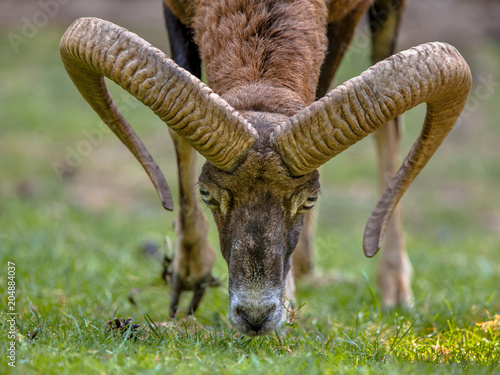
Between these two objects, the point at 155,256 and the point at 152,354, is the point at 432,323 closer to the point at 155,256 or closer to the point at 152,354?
the point at 152,354

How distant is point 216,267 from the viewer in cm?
732

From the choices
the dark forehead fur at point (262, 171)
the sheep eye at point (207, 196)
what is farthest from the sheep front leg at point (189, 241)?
the dark forehead fur at point (262, 171)

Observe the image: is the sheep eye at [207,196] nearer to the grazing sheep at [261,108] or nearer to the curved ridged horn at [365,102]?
the grazing sheep at [261,108]

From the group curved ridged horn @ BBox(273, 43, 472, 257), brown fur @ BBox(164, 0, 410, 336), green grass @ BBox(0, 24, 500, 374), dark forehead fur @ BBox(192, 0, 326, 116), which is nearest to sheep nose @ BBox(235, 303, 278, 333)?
brown fur @ BBox(164, 0, 410, 336)

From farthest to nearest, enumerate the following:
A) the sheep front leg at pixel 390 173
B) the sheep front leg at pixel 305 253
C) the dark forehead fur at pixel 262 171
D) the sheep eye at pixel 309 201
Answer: the sheep front leg at pixel 305 253 → the sheep front leg at pixel 390 173 → the sheep eye at pixel 309 201 → the dark forehead fur at pixel 262 171

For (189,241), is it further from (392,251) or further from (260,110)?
(392,251)

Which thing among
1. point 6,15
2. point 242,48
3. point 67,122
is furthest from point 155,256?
point 6,15

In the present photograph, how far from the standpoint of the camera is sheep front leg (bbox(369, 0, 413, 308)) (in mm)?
6863

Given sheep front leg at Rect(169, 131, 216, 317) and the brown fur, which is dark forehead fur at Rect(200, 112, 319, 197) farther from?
sheep front leg at Rect(169, 131, 216, 317)

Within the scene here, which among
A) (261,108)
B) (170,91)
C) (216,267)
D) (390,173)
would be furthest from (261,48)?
(216,267)

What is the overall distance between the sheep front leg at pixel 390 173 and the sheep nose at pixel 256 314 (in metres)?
3.09

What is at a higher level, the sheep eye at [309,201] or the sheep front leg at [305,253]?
the sheep eye at [309,201]

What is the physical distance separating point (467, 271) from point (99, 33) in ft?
18.0

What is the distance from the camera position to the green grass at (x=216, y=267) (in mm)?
3592
